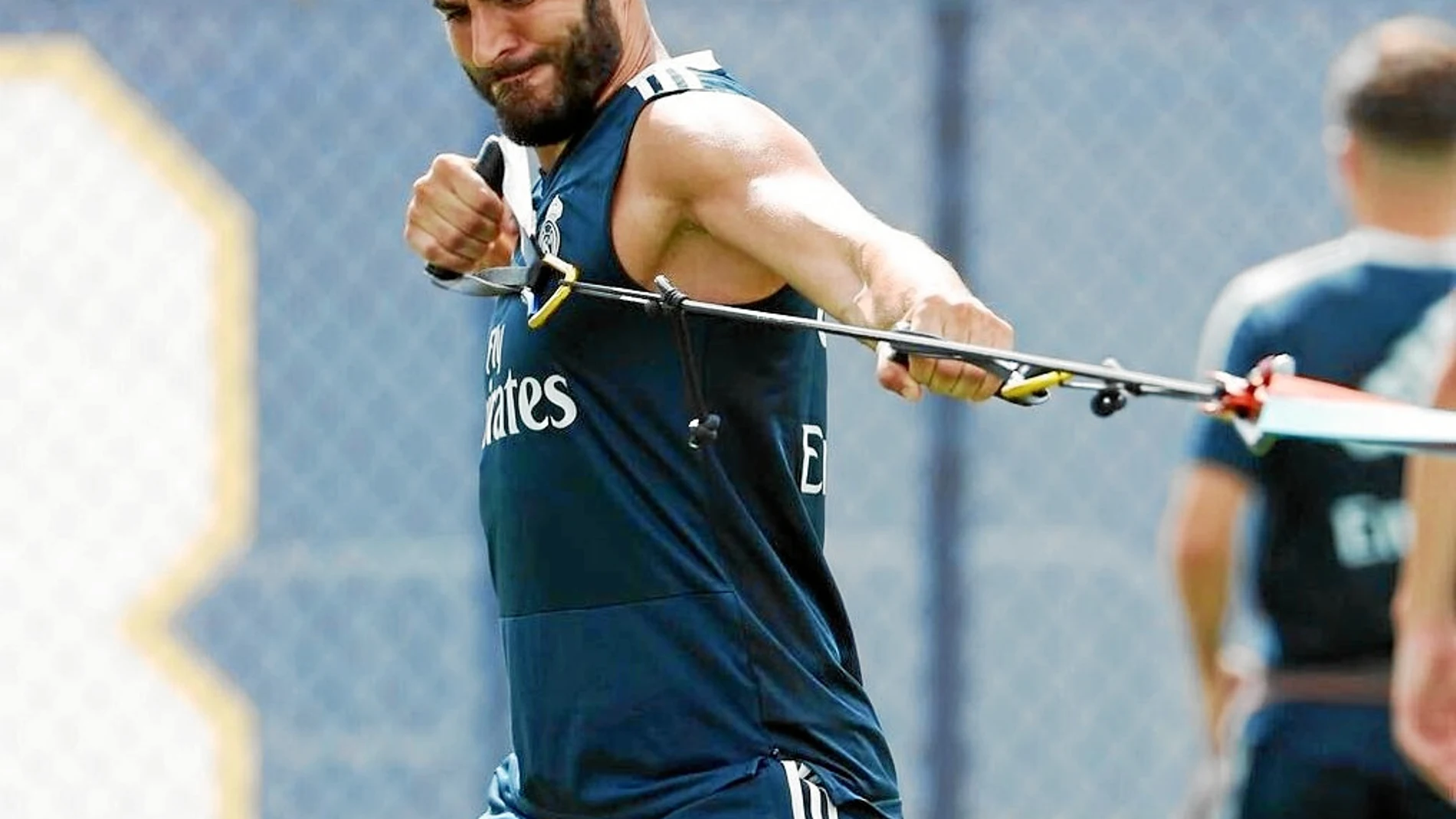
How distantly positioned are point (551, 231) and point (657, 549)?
15.1 inches

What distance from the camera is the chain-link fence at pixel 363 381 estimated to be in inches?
206

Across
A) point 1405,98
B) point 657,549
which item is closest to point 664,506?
point 657,549

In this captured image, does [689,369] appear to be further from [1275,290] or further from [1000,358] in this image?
[1275,290]

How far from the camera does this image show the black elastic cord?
2.56 meters

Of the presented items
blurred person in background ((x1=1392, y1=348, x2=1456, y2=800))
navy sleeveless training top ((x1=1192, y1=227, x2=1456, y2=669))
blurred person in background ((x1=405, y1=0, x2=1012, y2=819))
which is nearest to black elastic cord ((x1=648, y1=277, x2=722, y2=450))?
blurred person in background ((x1=405, y1=0, x2=1012, y2=819))

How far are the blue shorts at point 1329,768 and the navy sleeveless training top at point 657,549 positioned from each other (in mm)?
1766

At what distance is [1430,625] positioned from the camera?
390 centimetres

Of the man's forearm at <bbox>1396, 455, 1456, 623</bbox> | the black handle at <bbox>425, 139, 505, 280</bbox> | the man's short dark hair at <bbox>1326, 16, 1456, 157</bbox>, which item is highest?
the man's short dark hair at <bbox>1326, 16, 1456, 157</bbox>

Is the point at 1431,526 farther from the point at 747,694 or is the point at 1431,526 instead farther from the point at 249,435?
the point at 249,435

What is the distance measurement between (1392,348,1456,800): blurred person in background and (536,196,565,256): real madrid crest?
1.49 m

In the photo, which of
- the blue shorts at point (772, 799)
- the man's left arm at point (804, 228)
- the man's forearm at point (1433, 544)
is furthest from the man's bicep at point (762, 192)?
the man's forearm at point (1433, 544)

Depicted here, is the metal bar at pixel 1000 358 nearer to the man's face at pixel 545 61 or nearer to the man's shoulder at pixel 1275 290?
the man's face at pixel 545 61

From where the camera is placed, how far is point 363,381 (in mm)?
5363

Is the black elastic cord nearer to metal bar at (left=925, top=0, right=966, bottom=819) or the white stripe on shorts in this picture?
the white stripe on shorts
